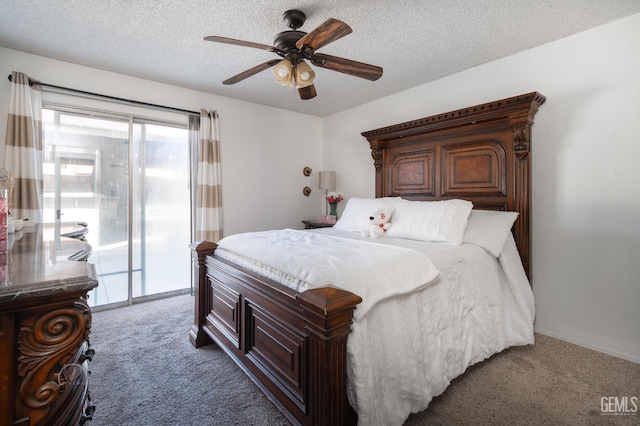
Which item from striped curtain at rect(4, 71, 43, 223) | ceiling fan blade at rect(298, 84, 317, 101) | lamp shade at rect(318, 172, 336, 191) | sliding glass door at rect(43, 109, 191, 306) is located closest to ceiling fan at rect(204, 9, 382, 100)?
ceiling fan blade at rect(298, 84, 317, 101)

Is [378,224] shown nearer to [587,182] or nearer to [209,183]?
[587,182]

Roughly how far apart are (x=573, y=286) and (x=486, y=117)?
1624mm

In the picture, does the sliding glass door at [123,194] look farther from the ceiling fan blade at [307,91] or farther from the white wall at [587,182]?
the white wall at [587,182]

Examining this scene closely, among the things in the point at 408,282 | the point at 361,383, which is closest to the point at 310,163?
the point at 408,282

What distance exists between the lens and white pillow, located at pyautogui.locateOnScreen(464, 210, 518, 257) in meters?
2.29

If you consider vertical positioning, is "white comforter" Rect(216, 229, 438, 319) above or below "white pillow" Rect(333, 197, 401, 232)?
below

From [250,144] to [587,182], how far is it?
369 cm

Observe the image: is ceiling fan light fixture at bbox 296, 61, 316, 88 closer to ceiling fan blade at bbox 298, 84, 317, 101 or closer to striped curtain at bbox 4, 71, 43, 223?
ceiling fan blade at bbox 298, 84, 317, 101

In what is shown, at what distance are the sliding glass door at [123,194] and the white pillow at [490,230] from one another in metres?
3.24

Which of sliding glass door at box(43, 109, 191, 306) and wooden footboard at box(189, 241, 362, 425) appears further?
sliding glass door at box(43, 109, 191, 306)

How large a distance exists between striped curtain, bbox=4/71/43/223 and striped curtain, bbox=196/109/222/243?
1.47 meters

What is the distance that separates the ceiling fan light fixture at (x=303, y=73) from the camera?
2.01 m

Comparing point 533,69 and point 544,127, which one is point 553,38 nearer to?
point 533,69

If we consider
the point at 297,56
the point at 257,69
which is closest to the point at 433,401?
the point at 297,56
